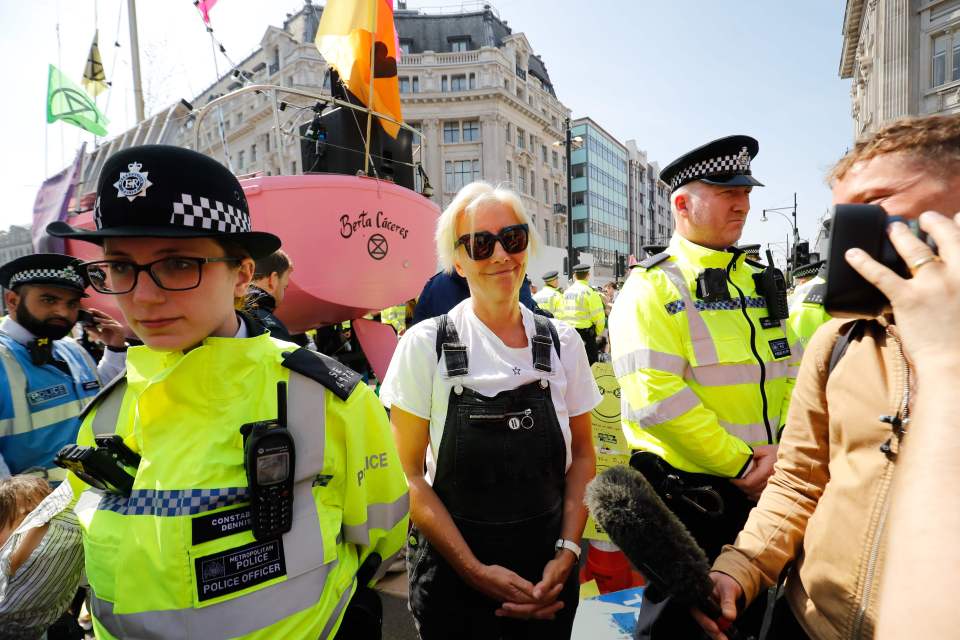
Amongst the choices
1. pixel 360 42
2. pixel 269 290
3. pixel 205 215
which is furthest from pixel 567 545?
pixel 360 42

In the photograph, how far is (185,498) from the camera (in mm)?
1115

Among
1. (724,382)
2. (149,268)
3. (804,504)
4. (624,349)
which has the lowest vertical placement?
(804,504)

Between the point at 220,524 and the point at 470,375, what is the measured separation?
34.8 inches

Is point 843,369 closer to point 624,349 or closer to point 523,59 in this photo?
point 624,349

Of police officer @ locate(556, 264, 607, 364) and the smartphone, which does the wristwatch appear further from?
police officer @ locate(556, 264, 607, 364)

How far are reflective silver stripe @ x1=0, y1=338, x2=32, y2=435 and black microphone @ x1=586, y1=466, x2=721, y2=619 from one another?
10.1 ft

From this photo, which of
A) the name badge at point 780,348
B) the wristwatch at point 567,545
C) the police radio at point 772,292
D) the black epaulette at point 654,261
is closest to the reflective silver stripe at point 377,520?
the wristwatch at point 567,545

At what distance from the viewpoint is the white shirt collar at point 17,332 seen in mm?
2715

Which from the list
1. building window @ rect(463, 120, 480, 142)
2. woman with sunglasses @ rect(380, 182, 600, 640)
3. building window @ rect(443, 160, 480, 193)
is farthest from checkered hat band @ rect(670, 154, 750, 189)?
building window @ rect(463, 120, 480, 142)

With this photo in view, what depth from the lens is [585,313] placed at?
9086 millimetres

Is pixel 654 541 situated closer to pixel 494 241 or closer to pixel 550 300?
→ pixel 494 241

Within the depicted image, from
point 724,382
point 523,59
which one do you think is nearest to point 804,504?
point 724,382

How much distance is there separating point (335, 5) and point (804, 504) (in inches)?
202

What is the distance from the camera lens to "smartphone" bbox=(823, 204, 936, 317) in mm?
693
